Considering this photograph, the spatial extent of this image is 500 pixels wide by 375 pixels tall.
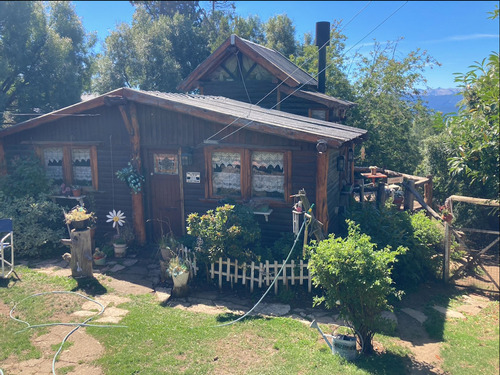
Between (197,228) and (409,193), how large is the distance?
8000 mm

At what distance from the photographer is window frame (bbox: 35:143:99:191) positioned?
37.0 ft

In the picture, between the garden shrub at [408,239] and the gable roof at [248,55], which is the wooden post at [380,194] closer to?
the garden shrub at [408,239]

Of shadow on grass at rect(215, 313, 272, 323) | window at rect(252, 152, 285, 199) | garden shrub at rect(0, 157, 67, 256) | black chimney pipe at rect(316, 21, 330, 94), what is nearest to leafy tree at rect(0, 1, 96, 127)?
garden shrub at rect(0, 157, 67, 256)

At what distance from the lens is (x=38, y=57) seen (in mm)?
17422

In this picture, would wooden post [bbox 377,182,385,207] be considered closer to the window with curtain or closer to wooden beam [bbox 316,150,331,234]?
wooden beam [bbox 316,150,331,234]

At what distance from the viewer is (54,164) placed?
11.9 metres

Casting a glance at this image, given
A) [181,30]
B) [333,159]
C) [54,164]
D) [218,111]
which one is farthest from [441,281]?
[181,30]

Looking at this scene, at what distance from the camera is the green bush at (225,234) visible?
8422mm

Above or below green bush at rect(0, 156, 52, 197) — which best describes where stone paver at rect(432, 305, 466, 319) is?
below

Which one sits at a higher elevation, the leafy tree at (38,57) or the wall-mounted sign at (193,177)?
the leafy tree at (38,57)

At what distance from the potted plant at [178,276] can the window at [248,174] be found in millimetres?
2466

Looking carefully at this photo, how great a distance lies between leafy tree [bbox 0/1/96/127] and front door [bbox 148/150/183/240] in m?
9.00

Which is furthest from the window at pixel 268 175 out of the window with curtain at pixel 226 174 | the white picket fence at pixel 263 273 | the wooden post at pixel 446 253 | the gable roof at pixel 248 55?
the gable roof at pixel 248 55

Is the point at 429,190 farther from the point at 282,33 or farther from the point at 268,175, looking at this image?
the point at 282,33
